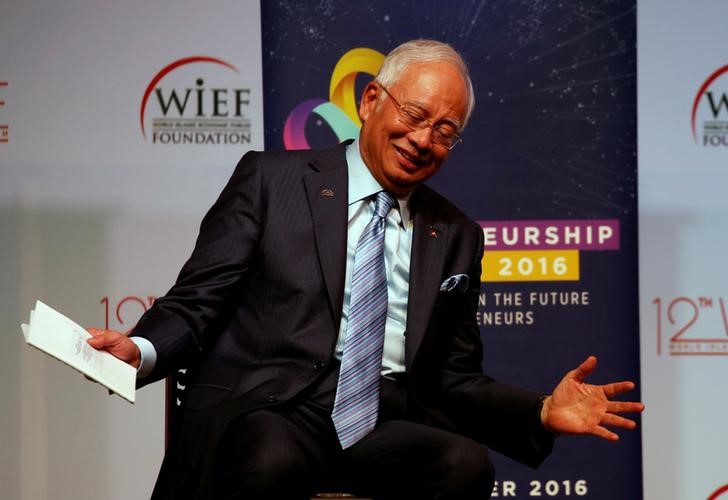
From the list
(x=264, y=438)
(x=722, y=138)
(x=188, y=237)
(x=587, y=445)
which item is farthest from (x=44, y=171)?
(x=722, y=138)

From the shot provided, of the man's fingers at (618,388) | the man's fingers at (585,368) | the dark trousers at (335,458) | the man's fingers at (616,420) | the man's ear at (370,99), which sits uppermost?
the man's ear at (370,99)

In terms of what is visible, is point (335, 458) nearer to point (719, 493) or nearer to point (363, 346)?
point (363, 346)

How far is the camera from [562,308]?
403 centimetres

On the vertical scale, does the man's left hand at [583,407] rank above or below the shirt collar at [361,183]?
below

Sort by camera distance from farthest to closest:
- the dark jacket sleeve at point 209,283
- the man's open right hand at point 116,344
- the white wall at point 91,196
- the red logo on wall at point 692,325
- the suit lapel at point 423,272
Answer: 1. the red logo on wall at point 692,325
2. the white wall at point 91,196
3. the suit lapel at point 423,272
4. the dark jacket sleeve at point 209,283
5. the man's open right hand at point 116,344

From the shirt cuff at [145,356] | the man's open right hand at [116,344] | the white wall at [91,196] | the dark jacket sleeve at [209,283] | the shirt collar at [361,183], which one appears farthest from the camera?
the white wall at [91,196]

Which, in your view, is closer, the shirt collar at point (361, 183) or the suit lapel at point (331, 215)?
the suit lapel at point (331, 215)

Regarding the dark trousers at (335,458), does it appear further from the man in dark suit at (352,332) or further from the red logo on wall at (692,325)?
the red logo on wall at (692,325)

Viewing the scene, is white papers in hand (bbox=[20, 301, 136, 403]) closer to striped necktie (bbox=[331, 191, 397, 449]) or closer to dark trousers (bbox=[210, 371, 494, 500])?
dark trousers (bbox=[210, 371, 494, 500])

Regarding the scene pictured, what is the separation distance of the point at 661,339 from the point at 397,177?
193cm

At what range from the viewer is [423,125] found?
2490 mm

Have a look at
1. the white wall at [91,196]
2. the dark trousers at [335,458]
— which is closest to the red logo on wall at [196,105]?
the white wall at [91,196]

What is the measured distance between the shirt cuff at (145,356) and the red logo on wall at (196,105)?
1.84m

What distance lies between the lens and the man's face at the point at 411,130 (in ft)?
8.16
